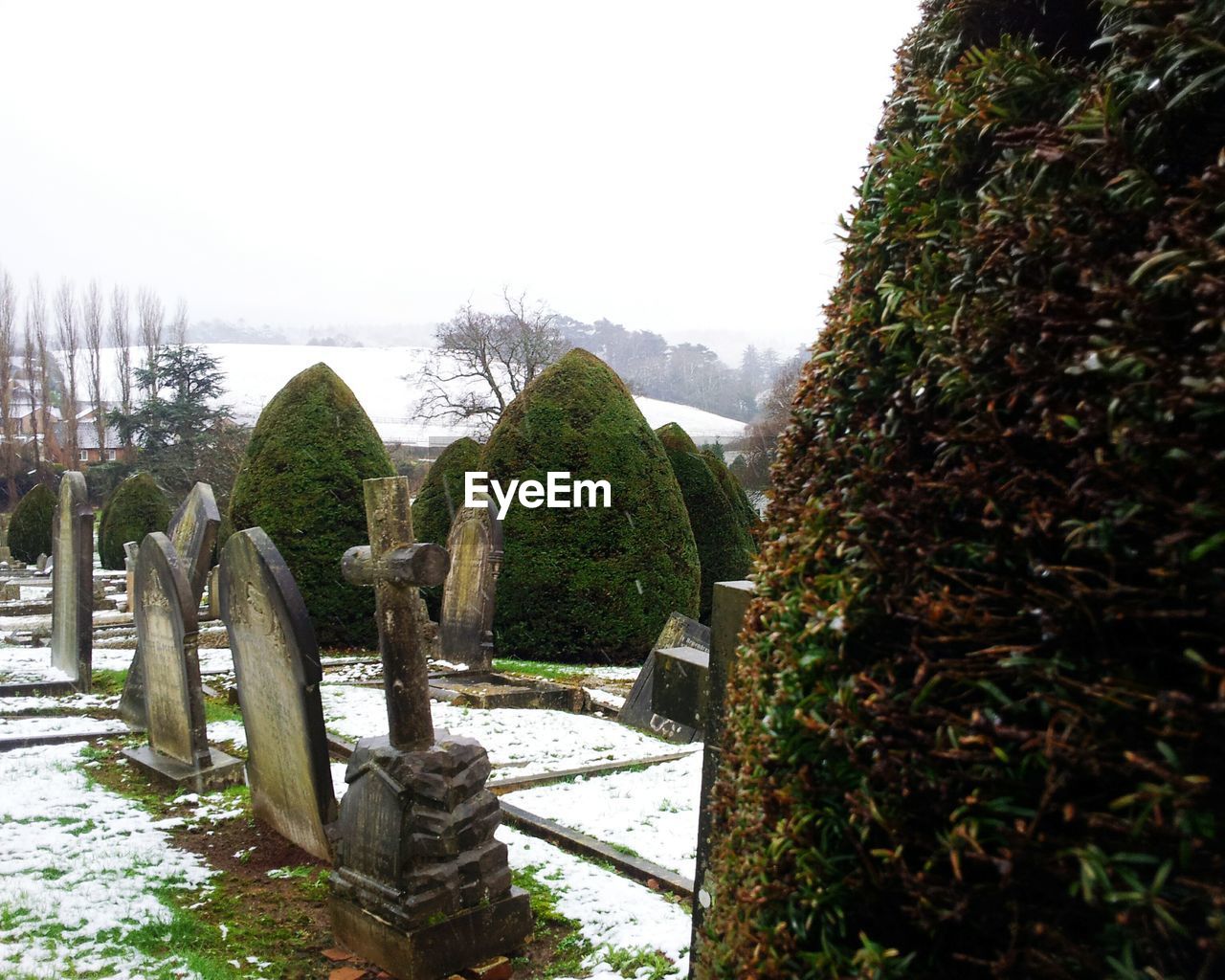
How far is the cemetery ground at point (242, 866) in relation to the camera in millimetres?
3922

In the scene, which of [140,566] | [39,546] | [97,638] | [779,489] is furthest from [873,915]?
[39,546]

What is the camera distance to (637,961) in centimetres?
382

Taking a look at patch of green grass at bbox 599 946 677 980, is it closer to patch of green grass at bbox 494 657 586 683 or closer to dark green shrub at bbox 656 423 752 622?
patch of green grass at bbox 494 657 586 683

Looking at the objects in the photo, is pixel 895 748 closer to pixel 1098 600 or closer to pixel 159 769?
pixel 1098 600

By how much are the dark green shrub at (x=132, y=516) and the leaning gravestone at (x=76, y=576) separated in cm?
1712

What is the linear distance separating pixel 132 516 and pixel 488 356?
13.5 m

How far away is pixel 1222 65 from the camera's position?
137cm

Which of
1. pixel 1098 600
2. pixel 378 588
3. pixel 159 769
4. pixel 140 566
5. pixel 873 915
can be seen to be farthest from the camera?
pixel 140 566

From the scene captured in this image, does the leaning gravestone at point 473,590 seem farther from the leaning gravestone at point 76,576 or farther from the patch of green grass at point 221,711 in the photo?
the leaning gravestone at point 76,576

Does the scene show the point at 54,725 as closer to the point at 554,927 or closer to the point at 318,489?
the point at 554,927

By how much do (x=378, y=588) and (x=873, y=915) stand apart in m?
3.22

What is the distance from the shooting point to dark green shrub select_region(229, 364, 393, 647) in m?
13.5

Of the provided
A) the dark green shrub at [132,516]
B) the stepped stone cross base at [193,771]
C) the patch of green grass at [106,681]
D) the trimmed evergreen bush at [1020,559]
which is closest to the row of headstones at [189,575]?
the patch of green grass at [106,681]

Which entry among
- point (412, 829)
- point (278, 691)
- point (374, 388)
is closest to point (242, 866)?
point (278, 691)
